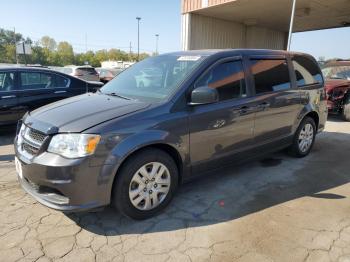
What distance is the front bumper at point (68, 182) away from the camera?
266cm

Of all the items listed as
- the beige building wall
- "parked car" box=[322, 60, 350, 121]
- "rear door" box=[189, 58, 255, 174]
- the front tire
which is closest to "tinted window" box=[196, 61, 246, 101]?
"rear door" box=[189, 58, 255, 174]

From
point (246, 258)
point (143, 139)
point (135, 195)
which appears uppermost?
point (143, 139)

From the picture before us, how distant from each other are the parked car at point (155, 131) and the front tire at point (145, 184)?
0.01m

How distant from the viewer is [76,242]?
2.80 meters

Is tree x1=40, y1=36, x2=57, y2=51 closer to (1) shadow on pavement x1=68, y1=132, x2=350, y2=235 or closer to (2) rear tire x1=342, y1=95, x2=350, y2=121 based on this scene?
(2) rear tire x1=342, y1=95, x2=350, y2=121

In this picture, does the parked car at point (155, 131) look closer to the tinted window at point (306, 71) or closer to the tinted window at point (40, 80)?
the tinted window at point (306, 71)

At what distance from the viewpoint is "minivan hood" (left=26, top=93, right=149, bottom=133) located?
283 cm

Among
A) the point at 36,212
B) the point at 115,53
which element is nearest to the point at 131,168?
the point at 36,212

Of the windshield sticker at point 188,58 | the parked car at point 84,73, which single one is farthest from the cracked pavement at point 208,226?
the parked car at point 84,73

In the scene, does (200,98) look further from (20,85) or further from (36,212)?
(20,85)

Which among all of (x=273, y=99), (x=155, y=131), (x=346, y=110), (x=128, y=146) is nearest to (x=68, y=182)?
(x=128, y=146)

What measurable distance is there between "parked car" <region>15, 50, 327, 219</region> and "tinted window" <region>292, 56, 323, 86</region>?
1.11ft

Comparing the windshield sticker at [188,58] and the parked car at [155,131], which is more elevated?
the windshield sticker at [188,58]

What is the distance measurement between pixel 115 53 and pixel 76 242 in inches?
3639
